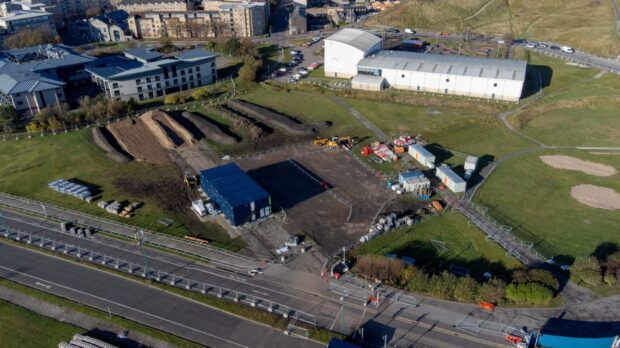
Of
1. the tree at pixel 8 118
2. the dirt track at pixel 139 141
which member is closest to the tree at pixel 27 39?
the tree at pixel 8 118

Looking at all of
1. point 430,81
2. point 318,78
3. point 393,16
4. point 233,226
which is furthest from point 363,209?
point 393,16

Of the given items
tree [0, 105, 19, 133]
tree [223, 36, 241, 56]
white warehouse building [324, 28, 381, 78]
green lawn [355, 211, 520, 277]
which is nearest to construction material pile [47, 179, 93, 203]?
tree [0, 105, 19, 133]

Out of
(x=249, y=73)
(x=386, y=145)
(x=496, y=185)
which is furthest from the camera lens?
(x=249, y=73)

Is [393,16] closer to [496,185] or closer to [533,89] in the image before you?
[533,89]

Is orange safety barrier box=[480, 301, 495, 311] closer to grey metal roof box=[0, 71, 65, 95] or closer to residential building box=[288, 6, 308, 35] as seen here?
grey metal roof box=[0, 71, 65, 95]

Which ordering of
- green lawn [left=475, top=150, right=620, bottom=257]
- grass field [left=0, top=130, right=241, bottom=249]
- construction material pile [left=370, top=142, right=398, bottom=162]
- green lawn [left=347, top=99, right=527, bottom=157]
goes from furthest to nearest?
green lawn [left=347, top=99, right=527, bottom=157]
construction material pile [left=370, top=142, right=398, bottom=162]
grass field [left=0, top=130, right=241, bottom=249]
green lawn [left=475, top=150, right=620, bottom=257]

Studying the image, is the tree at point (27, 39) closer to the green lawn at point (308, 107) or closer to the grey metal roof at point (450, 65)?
the green lawn at point (308, 107)
